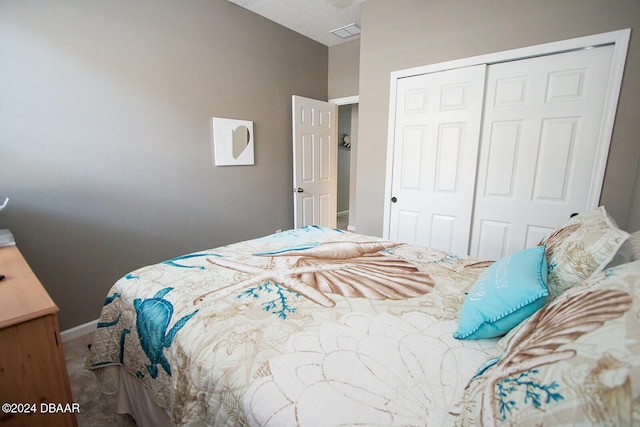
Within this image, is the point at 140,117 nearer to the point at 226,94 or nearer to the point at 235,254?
the point at 226,94

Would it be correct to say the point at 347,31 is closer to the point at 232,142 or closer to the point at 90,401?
the point at 232,142

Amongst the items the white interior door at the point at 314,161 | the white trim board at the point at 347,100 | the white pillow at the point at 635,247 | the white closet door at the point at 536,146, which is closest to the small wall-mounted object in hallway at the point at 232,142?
the white interior door at the point at 314,161

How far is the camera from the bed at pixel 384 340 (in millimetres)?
509

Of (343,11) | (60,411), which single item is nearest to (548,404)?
(60,411)

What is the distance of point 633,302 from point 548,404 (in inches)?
9.6

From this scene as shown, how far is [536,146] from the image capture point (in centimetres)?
223

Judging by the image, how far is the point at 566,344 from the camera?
536mm

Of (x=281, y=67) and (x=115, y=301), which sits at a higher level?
(x=281, y=67)

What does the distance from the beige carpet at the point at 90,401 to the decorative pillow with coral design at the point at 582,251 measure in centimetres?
202

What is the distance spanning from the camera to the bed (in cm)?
51

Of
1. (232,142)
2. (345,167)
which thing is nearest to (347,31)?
(232,142)

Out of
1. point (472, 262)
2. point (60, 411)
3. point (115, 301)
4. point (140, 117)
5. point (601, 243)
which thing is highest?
point (140, 117)

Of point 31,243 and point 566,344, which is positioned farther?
point 31,243

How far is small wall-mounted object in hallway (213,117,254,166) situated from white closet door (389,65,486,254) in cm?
161
